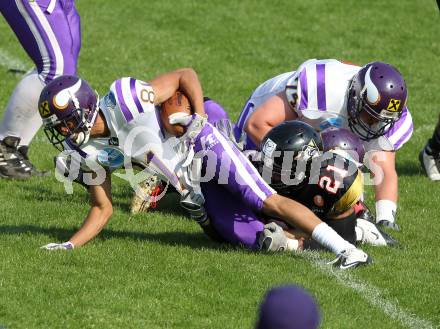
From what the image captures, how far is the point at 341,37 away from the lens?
12.1 meters

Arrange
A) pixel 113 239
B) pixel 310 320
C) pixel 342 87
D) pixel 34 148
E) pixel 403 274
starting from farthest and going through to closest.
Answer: pixel 34 148 → pixel 342 87 → pixel 113 239 → pixel 403 274 → pixel 310 320

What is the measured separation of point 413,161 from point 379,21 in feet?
14.0

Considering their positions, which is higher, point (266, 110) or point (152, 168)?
point (266, 110)

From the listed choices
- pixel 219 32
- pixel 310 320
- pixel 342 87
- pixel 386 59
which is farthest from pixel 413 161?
pixel 310 320

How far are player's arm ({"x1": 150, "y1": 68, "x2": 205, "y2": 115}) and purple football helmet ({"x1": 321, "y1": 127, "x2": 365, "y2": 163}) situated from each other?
842 millimetres

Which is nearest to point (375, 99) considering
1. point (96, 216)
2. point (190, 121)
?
point (190, 121)

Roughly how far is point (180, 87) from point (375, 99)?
132cm

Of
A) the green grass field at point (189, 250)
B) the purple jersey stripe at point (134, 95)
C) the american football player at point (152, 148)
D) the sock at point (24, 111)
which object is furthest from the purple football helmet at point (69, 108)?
the sock at point (24, 111)

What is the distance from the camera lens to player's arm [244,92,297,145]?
21.2 feet

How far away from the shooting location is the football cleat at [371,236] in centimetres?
588

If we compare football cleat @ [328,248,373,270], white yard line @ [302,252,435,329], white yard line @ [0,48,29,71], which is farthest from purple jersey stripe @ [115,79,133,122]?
white yard line @ [0,48,29,71]

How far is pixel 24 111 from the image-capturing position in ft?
24.6

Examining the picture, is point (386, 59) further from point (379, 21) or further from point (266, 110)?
point (266, 110)

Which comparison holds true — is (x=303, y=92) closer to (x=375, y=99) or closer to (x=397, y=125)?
(x=375, y=99)
